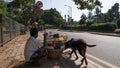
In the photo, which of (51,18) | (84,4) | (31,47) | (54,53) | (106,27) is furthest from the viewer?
(51,18)

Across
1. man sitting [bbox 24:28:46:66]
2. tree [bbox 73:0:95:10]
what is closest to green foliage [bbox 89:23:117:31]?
tree [bbox 73:0:95:10]

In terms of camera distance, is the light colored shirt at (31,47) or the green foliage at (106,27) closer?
the light colored shirt at (31,47)

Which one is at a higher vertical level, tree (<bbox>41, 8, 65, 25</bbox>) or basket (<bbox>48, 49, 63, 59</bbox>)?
tree (<bbox>41, 8, 65, 25</bbox>)

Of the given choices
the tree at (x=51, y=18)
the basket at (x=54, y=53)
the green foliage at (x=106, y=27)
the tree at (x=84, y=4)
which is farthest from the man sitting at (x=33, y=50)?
the tree at (x=51, y=18)

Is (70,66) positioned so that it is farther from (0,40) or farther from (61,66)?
(0,40)

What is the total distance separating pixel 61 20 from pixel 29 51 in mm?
151146

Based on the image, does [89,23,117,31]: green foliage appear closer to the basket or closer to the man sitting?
the basket

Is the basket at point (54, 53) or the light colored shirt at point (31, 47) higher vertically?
the light colored shirt at point (31, 47)

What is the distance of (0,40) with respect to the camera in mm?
19672

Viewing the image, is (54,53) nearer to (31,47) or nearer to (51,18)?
(31,47)

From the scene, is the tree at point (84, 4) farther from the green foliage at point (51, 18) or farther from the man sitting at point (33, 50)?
the green foliage at point (51, 18)

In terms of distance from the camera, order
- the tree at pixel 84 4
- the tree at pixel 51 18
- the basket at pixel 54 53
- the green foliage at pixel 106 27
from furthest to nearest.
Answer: the tree at pixel 51 18, the green foliage at pixel 106 27, the tree at pixel 84 4, the basket at pixel 54 53

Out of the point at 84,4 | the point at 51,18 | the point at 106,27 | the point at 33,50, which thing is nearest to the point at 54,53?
the point at 33,50

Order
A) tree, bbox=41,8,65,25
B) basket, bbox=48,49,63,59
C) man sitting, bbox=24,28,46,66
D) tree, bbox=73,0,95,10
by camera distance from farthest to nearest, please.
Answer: tree, bbox=41,8,65,25
tree, bbox=73,0,95,10
basket, bbox=48,49,63,59
man sitting, bbox=24,28,46,66
